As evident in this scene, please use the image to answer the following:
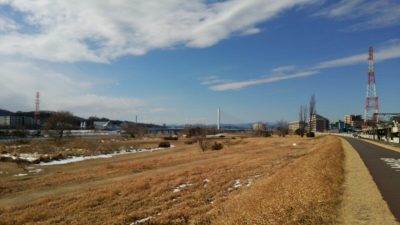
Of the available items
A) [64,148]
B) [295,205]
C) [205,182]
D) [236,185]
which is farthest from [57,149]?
[295,205]

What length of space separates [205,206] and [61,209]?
5.84 meters

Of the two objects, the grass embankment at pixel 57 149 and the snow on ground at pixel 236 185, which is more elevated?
the snow on ground at pixel 236 185

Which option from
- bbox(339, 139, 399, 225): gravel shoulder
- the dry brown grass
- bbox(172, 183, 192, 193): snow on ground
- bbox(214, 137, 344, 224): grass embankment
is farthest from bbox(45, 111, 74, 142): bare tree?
bbox(339, 139, 399, 225): gravel shoulder

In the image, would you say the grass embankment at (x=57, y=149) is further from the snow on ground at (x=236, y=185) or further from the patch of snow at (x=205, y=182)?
the snow on ground at (x=236, y=185)

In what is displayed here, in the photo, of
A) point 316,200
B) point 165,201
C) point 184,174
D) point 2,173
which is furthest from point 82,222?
point 2,173

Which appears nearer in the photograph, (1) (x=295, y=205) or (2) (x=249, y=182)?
(1) (x=295, y=205)

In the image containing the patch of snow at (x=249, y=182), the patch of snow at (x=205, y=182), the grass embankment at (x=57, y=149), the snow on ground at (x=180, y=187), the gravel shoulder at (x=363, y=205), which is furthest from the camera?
the grass embankment at (x=57, y=149)

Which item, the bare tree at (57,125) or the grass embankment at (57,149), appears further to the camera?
the bare tree at (57,125)

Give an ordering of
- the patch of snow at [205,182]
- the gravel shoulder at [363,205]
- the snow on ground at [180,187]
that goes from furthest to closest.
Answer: the patch of snow at [205,182] → the snow on ground at [180,187] → the gravel shoulder at [363,205]

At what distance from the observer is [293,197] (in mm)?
13328

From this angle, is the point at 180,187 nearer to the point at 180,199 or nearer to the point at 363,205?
the point at 180,199

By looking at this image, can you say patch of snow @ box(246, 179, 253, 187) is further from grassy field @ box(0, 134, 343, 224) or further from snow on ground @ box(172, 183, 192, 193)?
snow on ground @ box(172, 183, 192, 193)

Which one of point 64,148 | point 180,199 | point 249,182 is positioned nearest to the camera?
point 180,199

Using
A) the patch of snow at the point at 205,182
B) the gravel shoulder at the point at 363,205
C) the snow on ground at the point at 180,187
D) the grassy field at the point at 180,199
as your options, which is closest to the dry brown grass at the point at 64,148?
the grassy field at the point at 180,199
